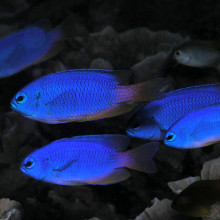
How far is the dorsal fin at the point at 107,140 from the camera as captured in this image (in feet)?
6.05

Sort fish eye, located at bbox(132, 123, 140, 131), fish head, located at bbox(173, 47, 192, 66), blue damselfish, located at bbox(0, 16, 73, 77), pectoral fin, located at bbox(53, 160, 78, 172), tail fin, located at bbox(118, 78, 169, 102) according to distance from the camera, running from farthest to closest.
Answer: fish head, located at bbox(173, 47, 192, 66) → blue damselfish, located at bbox(0, 16, 73, 77) → fish eye, located at bbox(132, 123, 140, 131) → pectoral fin, located at bbox(53, 160, 78, 172) → tail fin, located at bbox(118, 78, 169, 102)

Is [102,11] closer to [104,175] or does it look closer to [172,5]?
[172,5]

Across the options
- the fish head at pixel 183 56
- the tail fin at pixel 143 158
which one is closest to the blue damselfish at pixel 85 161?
the tail fin at pixel 143 158

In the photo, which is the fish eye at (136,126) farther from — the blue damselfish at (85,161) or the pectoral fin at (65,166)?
the pectoral fin at (65,166)

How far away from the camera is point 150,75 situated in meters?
3.04

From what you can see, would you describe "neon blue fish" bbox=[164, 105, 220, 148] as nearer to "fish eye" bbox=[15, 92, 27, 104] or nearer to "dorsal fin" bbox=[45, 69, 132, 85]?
"dorsal fin" bbox=[45, 69, 132, 85]

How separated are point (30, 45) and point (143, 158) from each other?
1969 mm

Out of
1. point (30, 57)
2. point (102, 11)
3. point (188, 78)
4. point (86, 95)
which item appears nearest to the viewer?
point (86, 95)

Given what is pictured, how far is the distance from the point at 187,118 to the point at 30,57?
6.79 ft

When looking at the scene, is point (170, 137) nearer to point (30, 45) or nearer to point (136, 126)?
point (136, 126)

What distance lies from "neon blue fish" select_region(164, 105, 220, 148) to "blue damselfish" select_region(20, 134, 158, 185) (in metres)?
0.18

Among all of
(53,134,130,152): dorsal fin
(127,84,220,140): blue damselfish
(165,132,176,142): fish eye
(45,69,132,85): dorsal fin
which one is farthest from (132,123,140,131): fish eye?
(45,69,132,85): dorsal fin

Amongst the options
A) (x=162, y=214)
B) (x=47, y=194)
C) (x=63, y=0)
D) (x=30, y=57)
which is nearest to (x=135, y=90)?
(x=162, y=214)

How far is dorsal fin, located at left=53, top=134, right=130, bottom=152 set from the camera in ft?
6.05
